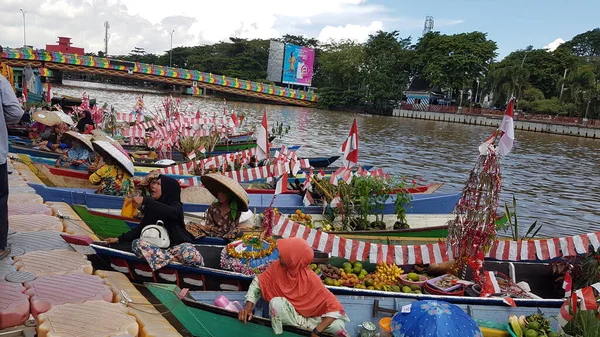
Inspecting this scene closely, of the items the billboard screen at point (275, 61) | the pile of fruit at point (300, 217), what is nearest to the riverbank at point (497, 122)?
Answer: the billboard screen at point (275, 61)

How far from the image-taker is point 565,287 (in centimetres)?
546

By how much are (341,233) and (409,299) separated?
2590mm

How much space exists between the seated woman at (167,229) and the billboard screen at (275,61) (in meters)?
55.4

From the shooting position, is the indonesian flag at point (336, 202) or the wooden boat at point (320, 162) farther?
the wooden boat at point (320, 162)

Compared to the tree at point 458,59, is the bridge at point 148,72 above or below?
below

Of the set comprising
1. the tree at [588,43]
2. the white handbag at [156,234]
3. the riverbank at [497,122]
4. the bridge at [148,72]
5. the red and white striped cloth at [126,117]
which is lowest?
the white handbag at [156,234]

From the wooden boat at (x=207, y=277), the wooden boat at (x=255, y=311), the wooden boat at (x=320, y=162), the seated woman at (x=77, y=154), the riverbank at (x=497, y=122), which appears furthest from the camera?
the riverbank at (x=497, y=122)

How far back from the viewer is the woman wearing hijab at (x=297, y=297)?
3844 mm

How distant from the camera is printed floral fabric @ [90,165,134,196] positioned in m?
7.24

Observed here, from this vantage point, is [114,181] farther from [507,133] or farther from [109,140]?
[507,133]

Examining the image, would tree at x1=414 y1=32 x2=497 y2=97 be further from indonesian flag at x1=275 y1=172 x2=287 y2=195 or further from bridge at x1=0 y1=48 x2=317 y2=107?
indonesian flag at x1=275 y1=172 x2=287 y2=195

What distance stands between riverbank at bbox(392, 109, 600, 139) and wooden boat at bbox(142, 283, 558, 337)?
38.9 m

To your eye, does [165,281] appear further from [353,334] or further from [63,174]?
[63,174]

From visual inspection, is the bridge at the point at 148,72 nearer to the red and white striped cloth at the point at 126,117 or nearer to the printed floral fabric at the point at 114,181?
the red and white striped cloth at the point at 126,117
